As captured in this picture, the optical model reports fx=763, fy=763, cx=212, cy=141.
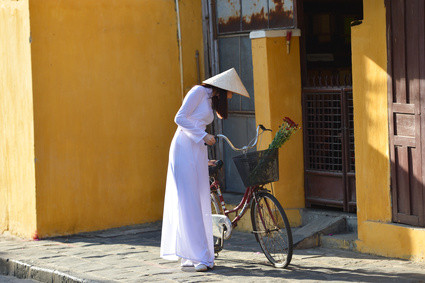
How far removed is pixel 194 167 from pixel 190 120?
0.47 meters

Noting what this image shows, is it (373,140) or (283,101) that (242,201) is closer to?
(373,140)

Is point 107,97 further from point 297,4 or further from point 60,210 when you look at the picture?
point 297,4

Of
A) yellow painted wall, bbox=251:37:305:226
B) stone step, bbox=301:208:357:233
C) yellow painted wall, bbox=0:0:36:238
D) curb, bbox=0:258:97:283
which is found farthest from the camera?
yellow painted wall, bbox=0:0:36:238

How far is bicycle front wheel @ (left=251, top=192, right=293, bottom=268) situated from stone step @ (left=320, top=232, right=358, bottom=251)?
100cm

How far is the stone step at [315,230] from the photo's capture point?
849cm

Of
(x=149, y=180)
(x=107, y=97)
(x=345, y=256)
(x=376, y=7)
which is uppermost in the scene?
(x=376, y=7)

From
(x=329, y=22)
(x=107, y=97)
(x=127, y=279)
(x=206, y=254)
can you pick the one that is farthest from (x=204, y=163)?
(x=329, y=22)

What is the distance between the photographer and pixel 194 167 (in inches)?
295

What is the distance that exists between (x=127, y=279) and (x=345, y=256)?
235cm

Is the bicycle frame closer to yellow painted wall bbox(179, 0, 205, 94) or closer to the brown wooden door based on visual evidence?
the brown wooden door

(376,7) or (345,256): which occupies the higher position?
(376,7)

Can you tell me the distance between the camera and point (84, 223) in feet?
32.4

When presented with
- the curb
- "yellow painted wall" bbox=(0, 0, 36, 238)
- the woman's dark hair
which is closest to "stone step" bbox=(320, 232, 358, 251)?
the woman's dark hair

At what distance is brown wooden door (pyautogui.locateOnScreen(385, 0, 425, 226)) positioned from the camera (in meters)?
7.48
